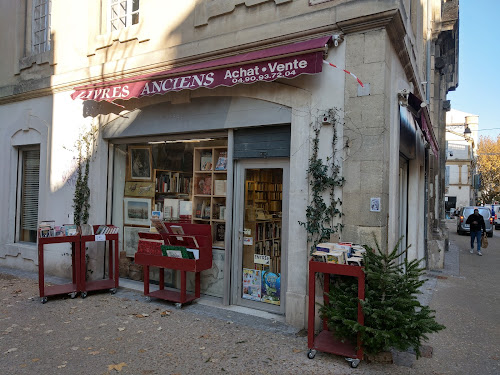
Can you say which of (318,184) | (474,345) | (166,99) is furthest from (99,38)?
(474,345)

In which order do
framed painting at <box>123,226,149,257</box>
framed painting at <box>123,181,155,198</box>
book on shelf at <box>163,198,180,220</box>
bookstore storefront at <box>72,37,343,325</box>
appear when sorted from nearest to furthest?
bookstore storefront at <box>72,37,343,325</box>
book on shelf at <box>163,198,180,220</box>
framed painting at <box>123,181,155,198</box>
framed painting at <box>123,226,149,257</box>

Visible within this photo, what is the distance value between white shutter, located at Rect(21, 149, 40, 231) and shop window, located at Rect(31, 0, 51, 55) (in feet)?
7.93

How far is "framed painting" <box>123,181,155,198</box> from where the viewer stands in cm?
727

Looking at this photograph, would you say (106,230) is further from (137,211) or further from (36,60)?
(36,60)

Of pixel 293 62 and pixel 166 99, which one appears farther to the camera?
pixel 166 99

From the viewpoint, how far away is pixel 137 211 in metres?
7.40

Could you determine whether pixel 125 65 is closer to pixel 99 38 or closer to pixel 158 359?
pixel 99 38

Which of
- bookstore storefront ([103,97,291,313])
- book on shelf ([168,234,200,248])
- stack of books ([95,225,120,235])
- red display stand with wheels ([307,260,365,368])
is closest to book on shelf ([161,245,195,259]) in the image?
book on shelf ([168,234,200,248])

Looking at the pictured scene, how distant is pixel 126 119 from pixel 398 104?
4.77 metres

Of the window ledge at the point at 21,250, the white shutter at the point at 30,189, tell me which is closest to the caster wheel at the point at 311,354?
the window ledge at the point at 21,250

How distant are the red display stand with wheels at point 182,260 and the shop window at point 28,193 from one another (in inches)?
159

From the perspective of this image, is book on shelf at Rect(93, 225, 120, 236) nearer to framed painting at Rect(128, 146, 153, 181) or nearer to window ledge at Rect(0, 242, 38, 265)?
framed painting at Rect(128, 146, 153, 181)

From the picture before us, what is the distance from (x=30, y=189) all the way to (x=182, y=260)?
525cm

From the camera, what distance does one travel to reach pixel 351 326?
381 cm
